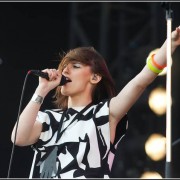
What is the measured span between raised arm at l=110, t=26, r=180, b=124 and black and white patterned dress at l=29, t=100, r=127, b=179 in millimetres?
48

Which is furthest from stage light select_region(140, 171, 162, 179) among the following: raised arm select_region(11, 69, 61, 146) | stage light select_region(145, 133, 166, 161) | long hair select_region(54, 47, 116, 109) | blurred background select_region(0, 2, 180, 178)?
raised arm select_region(11, 69, 61, 146)

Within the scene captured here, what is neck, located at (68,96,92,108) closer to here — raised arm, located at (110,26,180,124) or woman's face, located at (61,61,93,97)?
woman's face, located at (61,61,93,97)

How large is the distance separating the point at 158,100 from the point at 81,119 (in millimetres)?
2027

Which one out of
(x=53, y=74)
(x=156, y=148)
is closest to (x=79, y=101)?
(x=53, y=74)

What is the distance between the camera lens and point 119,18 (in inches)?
191

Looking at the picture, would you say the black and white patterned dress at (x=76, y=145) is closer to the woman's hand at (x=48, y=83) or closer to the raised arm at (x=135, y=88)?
the raised arm at (x=135, y=88)

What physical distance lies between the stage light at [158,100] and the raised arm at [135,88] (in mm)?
1925

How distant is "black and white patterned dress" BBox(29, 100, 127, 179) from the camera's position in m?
2.41

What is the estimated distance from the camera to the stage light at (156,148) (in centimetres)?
425

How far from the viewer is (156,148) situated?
14.0ft

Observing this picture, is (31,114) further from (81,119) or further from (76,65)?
(76,65)

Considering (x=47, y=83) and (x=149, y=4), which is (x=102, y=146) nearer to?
(x=47, y=83)

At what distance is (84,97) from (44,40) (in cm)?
212

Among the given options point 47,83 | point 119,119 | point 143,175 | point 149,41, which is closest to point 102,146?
point 119,119
